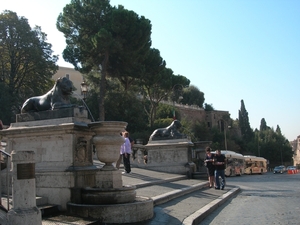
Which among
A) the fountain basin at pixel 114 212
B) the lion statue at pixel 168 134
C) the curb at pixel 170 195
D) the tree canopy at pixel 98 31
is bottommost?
the curb at pixel 170 195

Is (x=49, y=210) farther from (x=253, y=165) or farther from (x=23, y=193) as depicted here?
(x=253, y=165)

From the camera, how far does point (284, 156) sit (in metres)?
73.7

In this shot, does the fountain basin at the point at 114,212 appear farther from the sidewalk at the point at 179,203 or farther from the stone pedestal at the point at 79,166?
the sidewalk at the point at 179,203

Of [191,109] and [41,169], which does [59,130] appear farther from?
[191,109]

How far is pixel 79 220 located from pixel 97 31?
1227 inches

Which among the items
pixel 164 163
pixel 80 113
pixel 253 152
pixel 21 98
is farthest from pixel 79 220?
pixel 253 152

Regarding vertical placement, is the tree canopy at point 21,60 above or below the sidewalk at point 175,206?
above

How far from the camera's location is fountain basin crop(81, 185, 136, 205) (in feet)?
20.1

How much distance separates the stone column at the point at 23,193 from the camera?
4.51 meters

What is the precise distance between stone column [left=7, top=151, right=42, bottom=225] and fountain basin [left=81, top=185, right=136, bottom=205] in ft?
5.29

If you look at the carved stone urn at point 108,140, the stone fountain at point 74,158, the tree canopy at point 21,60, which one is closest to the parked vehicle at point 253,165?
the tree canopy at point 21,60

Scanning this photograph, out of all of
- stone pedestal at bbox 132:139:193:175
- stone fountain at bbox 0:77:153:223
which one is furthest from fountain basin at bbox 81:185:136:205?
stone pedestal at bbox 132:139:193:175

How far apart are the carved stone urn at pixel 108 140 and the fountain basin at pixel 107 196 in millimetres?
481

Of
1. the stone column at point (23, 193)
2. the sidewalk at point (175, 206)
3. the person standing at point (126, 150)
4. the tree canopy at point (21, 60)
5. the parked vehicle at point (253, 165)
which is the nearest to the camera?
the stone column at point (23, 193)
